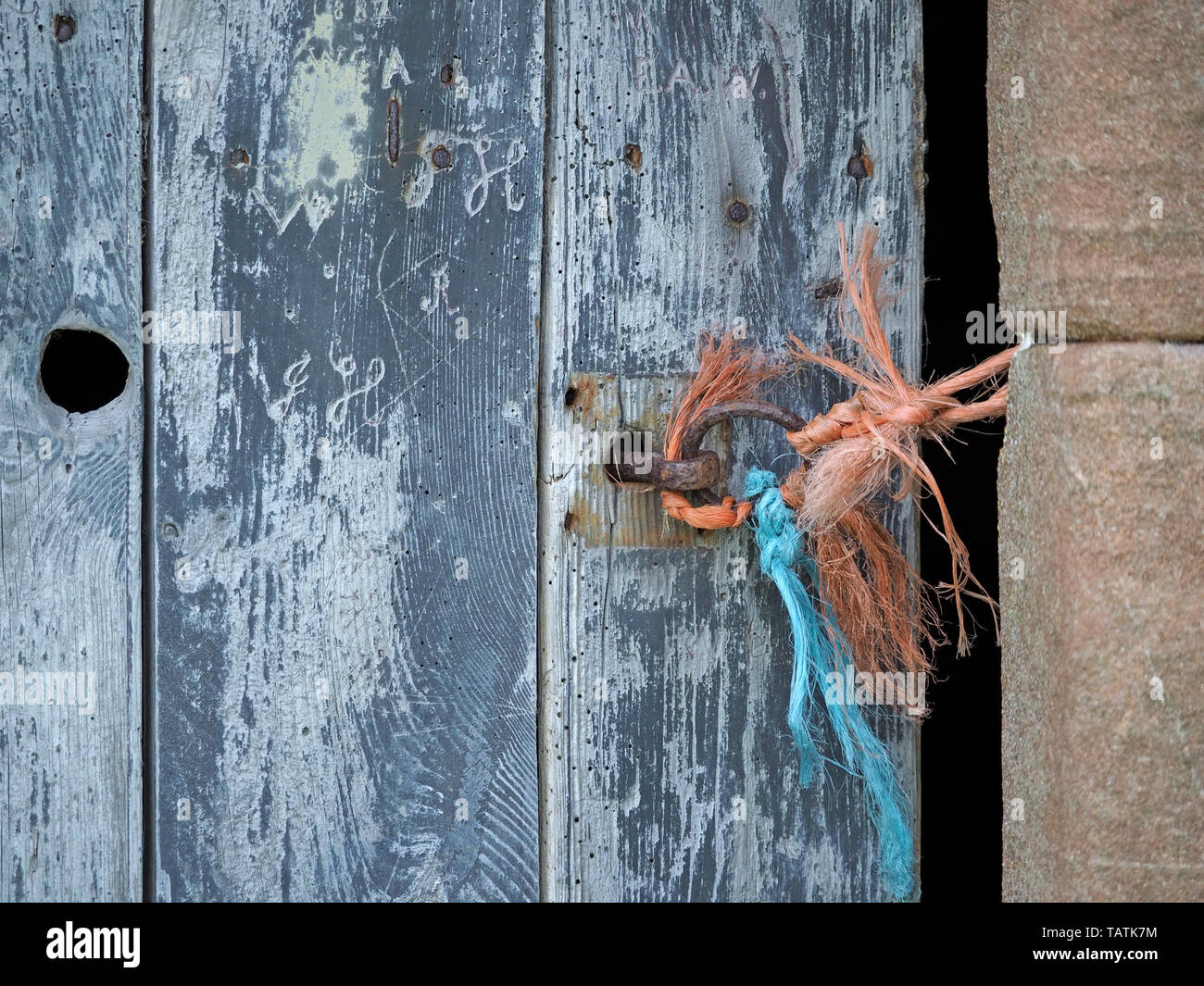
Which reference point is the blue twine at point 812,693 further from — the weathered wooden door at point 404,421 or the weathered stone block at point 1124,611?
the weathered stone block at point 1124,611

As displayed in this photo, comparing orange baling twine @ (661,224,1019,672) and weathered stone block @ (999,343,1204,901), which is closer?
weathered stone block @ (999,343,1204,901)

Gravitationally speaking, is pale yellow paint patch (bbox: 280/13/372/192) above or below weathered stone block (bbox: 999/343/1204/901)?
above

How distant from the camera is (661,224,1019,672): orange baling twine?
2.45ft

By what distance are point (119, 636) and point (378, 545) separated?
0.84ft

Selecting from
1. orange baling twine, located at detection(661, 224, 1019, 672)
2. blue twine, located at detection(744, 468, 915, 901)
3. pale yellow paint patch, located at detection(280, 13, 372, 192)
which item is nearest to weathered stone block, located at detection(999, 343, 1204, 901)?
orange baling twine, located at detection(661, 224, 1019, 672)

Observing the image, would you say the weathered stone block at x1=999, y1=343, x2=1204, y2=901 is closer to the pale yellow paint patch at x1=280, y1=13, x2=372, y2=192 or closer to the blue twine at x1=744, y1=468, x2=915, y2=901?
the blue twine at x1=744, y1=468, x2=915, y2=901

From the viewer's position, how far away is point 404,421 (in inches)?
34.4

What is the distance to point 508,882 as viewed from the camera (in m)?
0.89

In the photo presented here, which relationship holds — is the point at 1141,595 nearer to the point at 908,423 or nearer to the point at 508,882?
the point at 908,423

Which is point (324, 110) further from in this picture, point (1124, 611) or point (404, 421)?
point (1124, 611)

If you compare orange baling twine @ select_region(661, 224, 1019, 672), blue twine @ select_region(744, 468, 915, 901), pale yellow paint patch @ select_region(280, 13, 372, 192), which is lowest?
blue twine @ select_region(744, 468, 915, 901)

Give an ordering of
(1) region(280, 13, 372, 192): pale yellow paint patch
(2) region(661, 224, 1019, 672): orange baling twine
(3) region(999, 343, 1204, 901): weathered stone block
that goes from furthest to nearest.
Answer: (1) region(280, 13, 372, 192): pale yellow paint patch < (2) region(661, 224, 1019, 672): orange baling twine < (3) region(999, 343, 1204, 901): weathered stone block

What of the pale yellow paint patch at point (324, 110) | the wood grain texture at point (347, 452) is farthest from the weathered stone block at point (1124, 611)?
the pale yellow paint patch at point (324, 110)

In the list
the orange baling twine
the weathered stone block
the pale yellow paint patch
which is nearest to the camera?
the weathered stone block
